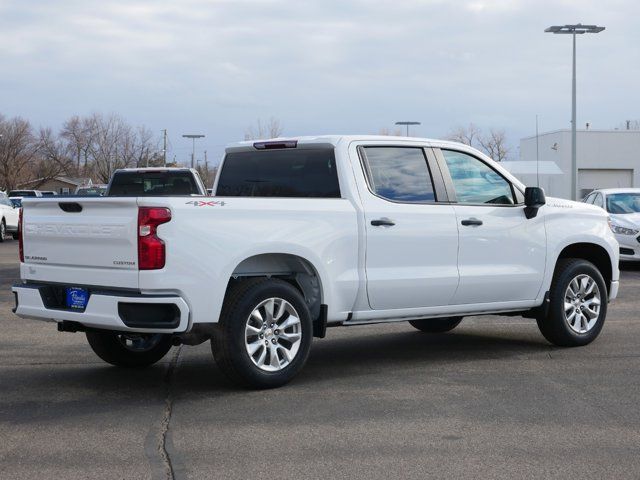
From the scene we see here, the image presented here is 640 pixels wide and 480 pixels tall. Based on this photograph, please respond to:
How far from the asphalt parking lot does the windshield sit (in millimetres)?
10603

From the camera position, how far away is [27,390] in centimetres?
760

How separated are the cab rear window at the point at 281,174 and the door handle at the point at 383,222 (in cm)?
39

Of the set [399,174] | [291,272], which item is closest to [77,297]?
[291,272]

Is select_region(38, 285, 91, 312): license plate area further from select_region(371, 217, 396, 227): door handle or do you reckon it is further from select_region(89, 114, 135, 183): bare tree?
select_region(89, 114, 135, 183): bare tree

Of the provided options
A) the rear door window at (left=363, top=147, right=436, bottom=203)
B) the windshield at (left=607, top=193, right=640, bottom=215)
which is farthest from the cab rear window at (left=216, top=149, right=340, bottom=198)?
the windshield at (left=607, top=193, right=640, bottom=215)

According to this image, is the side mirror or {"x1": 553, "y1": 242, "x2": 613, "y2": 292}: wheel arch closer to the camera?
the side mirror

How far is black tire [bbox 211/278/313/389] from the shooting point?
7.29 metres

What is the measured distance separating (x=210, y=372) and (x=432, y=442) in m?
2.94

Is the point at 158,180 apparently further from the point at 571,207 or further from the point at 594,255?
the point at 571,207

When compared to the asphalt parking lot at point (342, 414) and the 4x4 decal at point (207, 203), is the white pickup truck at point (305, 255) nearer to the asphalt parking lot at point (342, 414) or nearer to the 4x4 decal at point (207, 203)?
the 4x4 decal at point (207, 203)

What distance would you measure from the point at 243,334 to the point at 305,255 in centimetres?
80

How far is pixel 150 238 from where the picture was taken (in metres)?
6.96

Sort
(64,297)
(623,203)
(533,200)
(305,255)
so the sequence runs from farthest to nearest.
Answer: (623,203), (533,200), (305,255), (64,297)

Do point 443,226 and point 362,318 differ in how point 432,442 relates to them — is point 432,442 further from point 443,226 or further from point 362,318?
point 443,226
